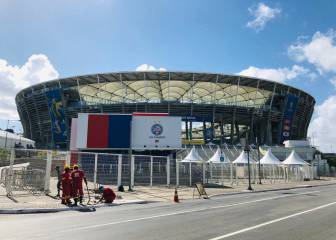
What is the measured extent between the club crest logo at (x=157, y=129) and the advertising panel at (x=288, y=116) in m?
58.3

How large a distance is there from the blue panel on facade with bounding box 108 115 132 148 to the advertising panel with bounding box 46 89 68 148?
52713 mm

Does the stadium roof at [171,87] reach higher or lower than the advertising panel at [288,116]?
higher

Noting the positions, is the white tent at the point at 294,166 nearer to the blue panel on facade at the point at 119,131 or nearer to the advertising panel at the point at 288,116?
the blue panel on facade at the point at 119,131

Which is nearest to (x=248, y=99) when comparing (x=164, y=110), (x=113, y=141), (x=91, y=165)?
(x=164, y=110)

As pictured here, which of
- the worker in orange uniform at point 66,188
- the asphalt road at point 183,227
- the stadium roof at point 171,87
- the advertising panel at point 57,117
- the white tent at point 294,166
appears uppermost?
the stadium roof at point 171,87

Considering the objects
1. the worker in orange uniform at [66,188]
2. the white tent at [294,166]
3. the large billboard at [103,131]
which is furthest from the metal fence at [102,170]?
the white tent at [294,166]

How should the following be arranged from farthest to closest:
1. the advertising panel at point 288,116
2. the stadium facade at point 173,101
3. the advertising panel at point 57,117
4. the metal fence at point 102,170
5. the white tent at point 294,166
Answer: the advertising panel at point 288,116 < the advertising panel at point 57,117 < the stadium facade at point 173,101 < the white tent at point 294,166 < the metal fence at point 102,170

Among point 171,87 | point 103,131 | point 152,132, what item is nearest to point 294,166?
point 152,132

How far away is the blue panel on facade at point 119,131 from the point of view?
104ft

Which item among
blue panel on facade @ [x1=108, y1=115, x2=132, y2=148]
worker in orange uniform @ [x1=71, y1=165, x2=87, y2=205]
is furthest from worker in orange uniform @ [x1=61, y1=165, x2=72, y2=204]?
blue panel on facade @ [x1=108, y1=115, x2=132, y2=148]

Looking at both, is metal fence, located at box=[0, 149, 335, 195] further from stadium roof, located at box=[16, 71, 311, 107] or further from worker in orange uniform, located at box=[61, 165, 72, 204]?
stadium roof, located at box=[16, 71, 311, 107]

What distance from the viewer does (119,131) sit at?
1252 inches

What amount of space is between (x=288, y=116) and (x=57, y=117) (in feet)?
172

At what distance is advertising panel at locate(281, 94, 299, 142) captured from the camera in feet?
277
